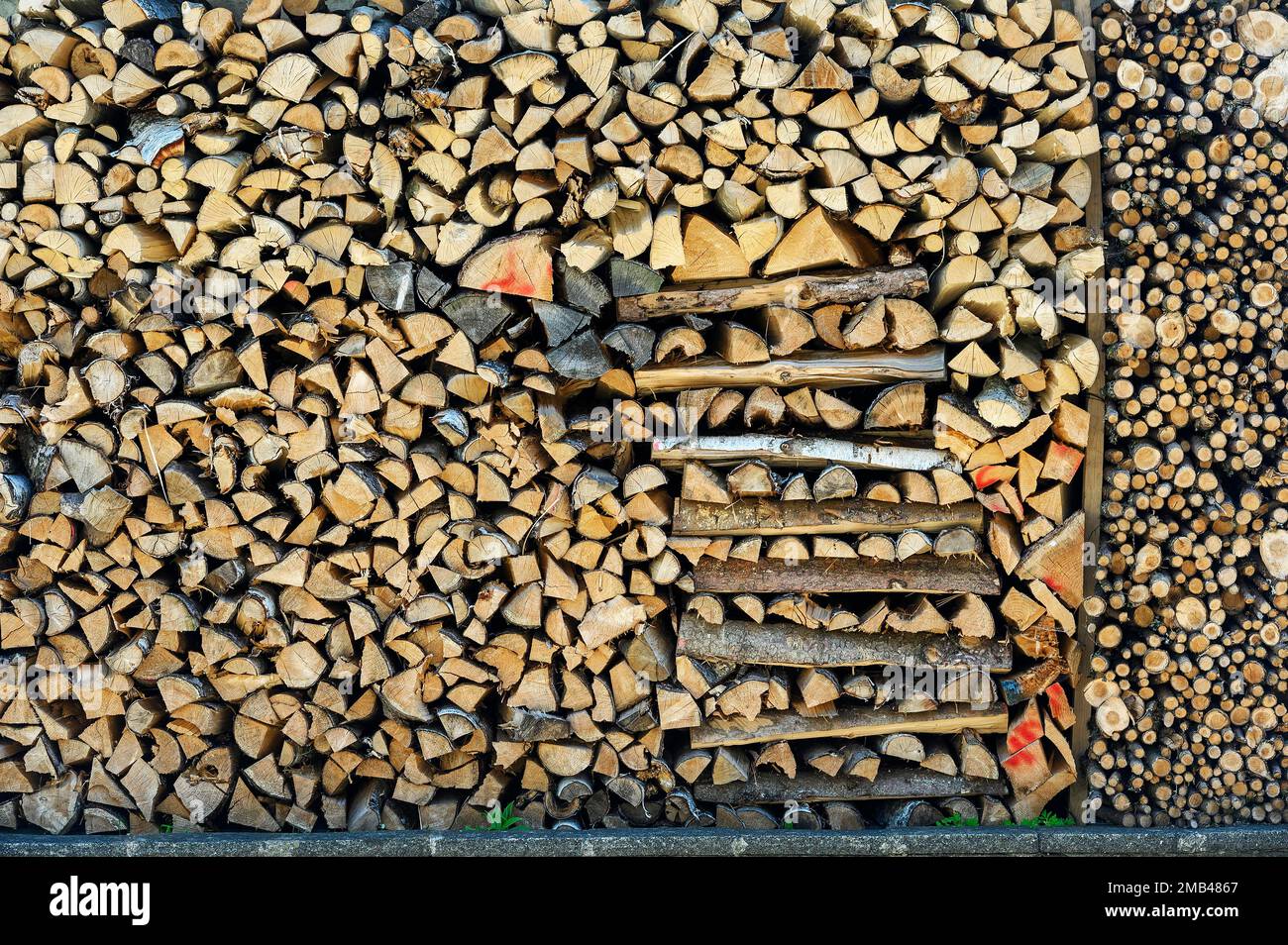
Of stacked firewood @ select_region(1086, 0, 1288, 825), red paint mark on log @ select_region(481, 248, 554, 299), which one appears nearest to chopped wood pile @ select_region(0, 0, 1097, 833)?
red paint mark on log @ select_region(481, 248, 554, 299)

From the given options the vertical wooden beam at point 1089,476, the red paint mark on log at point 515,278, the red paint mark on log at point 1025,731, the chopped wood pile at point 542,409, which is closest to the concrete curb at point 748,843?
the chopped wood pile at point 542,409

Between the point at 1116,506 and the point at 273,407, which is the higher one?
the point at 273,407

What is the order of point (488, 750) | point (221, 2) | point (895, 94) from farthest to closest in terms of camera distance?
point (488, 750), point (221, 2), point (895, 94)

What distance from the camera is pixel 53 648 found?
3.53 meters

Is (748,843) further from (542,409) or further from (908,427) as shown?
(542,409)

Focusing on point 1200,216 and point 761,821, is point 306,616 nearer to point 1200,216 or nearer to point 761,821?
point 761,821

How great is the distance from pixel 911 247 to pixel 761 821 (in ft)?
6.80

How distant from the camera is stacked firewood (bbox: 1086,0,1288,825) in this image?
3.22 meters

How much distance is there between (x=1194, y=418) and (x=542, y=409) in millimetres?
2203

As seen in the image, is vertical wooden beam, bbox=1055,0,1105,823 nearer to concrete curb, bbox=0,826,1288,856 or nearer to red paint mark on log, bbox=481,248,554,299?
concrete curb, bbox=0,826,1288,856

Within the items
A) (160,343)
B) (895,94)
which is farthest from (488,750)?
(895,94)

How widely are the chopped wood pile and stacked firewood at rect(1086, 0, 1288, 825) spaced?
15 cm

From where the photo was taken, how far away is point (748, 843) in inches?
134

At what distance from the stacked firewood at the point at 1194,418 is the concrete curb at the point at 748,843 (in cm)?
9
